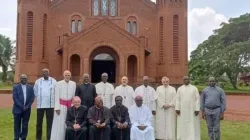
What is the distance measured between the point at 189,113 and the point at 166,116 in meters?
0.74

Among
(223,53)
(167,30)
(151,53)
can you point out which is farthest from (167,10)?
(223,53)

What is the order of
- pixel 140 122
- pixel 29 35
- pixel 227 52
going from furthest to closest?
pixel 227 52, pixel 29 35, pixel 140 122

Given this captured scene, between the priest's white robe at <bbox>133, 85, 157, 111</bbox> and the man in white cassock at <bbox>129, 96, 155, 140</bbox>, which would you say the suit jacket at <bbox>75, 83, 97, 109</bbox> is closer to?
the man in white cassock at <bbox>129, 96, 155, 140</bbox>

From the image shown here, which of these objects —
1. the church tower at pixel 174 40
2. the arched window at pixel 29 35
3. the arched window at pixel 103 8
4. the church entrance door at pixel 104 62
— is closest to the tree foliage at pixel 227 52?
the church tower at pixel 174 40

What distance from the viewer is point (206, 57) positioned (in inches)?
1837

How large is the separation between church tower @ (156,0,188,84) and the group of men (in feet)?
64.2

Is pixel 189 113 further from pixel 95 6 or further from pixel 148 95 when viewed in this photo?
pixel 95 6

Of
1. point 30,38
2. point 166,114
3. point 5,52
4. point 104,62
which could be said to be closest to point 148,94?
point 166,114

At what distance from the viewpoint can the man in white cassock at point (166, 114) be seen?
10.3 m

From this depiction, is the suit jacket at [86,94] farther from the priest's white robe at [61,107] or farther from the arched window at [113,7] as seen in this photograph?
the arched window at [113,7]

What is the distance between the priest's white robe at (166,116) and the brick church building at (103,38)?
691 inches

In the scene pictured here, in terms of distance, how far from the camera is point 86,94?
9445 mm

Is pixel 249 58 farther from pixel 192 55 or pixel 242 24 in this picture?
pixel 192 55

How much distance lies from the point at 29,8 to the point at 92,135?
22764 mm
